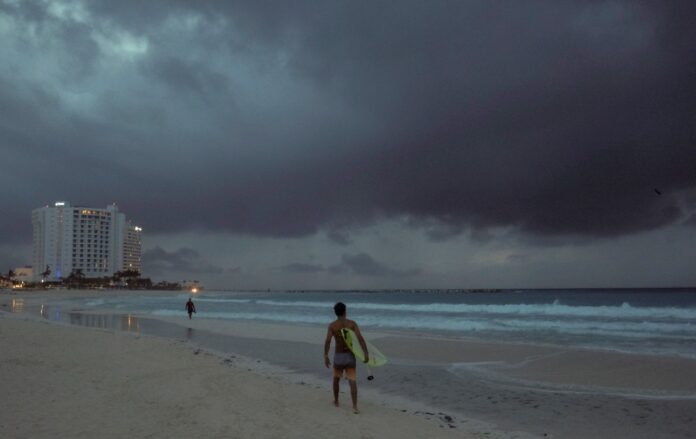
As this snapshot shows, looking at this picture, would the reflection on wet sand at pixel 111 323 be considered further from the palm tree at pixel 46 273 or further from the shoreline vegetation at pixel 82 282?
the palm tree at pixel 46 273

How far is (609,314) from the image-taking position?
1473 inches

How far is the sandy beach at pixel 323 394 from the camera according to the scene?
7.29 m

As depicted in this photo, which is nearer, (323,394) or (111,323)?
(323,394)

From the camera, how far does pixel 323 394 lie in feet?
32.1

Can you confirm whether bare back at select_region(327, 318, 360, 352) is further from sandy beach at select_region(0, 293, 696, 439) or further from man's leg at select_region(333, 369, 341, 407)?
sandy beach at select_region(0, 293, 696, 439)

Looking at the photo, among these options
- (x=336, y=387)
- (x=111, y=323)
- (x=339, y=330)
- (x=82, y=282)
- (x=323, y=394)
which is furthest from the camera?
(x=82, y=282)

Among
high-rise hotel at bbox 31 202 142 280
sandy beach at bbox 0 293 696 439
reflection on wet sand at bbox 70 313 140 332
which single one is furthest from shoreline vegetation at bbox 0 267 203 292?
sandy beach at bbox 0 293 696 439

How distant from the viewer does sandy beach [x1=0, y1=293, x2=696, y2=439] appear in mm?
7289

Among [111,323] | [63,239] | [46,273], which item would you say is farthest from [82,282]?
[111,323]

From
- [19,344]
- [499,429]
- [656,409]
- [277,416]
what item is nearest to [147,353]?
[19,344]

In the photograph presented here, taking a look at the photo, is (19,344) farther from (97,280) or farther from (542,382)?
(97,280)

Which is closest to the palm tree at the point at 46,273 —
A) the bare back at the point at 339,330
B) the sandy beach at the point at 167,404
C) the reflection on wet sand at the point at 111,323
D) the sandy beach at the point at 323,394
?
the reflection on wet sand at the point at 111,323

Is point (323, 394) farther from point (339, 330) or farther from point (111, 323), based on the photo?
point (111, 323)

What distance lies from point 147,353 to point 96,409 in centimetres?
749
